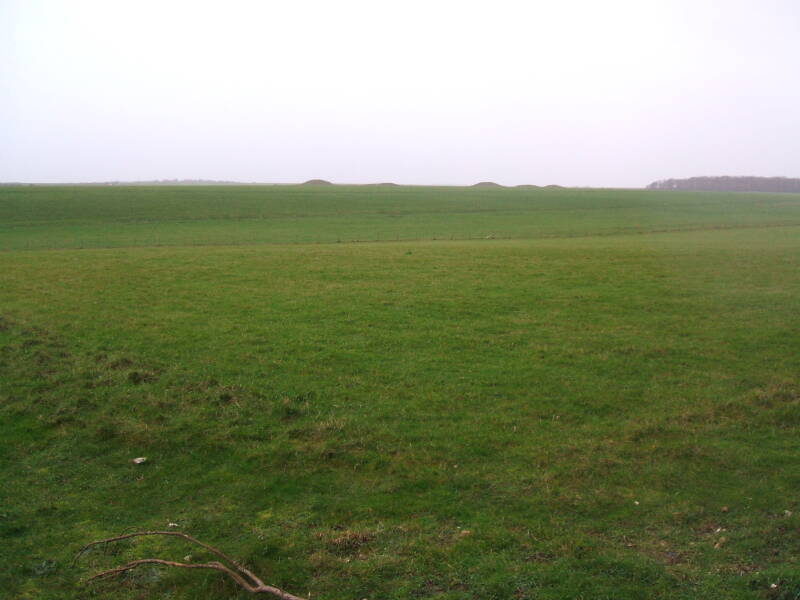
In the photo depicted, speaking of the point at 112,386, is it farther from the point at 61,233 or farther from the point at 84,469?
the point at 61,233

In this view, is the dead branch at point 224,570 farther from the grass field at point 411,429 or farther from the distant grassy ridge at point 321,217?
the distant grassy ridge at point 321,217

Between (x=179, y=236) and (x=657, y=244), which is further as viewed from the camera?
(x=179, y=236)

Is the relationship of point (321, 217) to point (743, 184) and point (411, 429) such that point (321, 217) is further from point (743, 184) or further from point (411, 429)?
point (743, 184)

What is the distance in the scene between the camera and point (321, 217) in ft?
165

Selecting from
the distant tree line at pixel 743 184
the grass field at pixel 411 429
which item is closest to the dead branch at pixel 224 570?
the grass field at pixel 411 429

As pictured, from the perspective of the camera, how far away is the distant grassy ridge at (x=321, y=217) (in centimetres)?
3644

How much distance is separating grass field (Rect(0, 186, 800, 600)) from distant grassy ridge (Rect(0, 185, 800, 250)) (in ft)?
58.1

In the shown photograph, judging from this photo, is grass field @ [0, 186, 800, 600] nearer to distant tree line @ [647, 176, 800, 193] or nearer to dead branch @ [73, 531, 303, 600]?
dead branch @ [73, 531, 303, 600]

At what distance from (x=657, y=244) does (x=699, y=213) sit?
3215 cm

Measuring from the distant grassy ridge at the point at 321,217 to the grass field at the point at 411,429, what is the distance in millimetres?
17716

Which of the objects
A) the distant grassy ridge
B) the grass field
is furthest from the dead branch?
the distant grassy ridge

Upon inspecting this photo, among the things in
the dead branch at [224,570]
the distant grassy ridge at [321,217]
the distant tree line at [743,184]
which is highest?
the distant tree line at [743,184]

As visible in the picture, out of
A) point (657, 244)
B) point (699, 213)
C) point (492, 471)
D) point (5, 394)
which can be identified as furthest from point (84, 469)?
point (699, 213)

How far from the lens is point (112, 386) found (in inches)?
423
